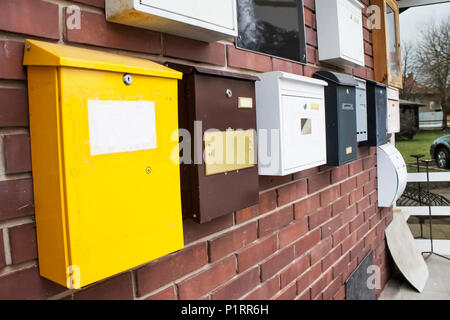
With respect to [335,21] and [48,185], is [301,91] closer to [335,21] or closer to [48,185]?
[335,21]

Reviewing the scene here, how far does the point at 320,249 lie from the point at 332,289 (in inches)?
12.8

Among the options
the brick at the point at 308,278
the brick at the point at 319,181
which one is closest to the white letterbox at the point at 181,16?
the brick at the point at 319,181

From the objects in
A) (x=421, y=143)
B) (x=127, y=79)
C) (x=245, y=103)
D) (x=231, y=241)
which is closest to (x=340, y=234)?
(x=231, y=241)

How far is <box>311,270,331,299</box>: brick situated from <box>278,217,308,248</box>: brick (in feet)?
1.13

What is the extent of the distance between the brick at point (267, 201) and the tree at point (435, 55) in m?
3.66

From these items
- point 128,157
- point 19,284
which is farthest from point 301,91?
point 19,284

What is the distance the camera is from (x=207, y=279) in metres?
1.25

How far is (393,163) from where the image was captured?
2.91 metres

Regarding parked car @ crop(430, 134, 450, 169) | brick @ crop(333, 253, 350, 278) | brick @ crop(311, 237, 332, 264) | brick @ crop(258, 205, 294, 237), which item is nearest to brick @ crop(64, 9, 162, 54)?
brick @ crop(258, 205, 294, 237)

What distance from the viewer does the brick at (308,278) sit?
1.82 m

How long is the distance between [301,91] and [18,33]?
1.04m

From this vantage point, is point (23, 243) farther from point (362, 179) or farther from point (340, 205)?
point (362, 179)

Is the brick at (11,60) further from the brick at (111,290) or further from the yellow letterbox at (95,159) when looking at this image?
the brick at (111,290)

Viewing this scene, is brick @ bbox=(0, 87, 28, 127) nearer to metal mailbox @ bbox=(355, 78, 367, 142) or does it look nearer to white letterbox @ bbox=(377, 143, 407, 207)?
metal mailbox @ bbox=(355, 78, 367, 142)
